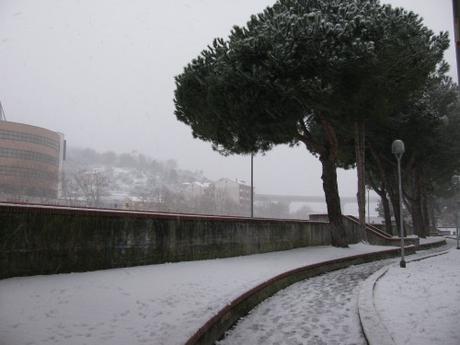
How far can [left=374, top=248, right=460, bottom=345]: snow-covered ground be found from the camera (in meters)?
4.93

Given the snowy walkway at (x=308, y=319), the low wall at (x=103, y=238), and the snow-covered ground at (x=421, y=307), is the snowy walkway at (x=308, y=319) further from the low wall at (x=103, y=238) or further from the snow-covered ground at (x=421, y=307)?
the low wall at (x=103, y=238)

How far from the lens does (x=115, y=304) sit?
5871mm

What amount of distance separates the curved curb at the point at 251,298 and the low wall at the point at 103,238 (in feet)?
→ 7.77

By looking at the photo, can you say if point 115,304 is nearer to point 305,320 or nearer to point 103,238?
point 103,238

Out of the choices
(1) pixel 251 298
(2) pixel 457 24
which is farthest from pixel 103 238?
(2) pixel 457 24

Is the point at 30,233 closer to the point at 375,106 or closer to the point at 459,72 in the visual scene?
the point at 459,72

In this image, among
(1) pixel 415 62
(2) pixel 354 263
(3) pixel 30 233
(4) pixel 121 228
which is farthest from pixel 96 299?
(1) pixel 415 62

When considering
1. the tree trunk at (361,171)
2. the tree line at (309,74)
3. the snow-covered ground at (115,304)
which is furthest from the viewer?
the tree trunk at (361,171)

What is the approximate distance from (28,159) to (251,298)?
35914 mm

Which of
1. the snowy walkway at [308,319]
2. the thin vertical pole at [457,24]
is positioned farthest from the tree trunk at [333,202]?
the thin vertical pole at [457,24]

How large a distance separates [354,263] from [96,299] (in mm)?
10779

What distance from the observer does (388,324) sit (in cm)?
555

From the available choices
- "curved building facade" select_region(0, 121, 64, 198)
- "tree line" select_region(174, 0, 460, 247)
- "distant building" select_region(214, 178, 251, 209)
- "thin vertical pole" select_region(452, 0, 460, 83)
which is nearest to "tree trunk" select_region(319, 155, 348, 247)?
"tree line" select_region(174, 0, 460, 247)

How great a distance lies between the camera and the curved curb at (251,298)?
5.38 metres
